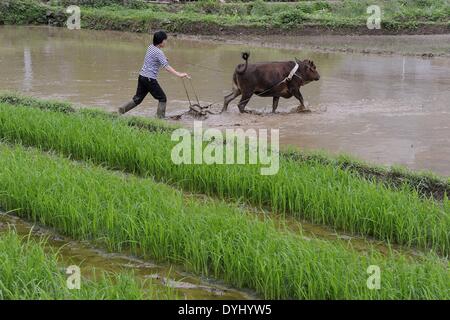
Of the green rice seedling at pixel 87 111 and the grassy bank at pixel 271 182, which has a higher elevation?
the green rice seedling at pixel 87 111

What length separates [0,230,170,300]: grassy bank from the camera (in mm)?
3496

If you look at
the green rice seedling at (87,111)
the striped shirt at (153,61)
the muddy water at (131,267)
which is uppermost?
the striped shirt at (153,61)

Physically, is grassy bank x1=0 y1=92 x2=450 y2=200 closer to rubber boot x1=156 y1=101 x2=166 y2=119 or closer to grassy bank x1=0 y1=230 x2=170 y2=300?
rubber boot x1=156 y1=101 x2=166 y2=119

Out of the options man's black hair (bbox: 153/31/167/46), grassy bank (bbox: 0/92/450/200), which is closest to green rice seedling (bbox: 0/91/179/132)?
grassy bank (bbox: 0/92/450/200)

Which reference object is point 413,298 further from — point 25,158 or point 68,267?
point 25,158

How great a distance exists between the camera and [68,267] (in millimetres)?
4215

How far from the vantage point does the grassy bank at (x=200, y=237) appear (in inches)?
145

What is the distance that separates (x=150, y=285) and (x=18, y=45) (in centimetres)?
1402

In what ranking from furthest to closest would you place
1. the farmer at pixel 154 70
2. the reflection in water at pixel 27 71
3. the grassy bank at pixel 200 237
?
the reflection in water at pixel 27 71, the farmer at pixel 154 70, the grassy bank at pixel 200 237

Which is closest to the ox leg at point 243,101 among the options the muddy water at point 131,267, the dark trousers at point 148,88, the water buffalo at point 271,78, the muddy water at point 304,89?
the water buffalo at point 271,78

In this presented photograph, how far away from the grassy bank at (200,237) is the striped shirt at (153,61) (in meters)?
2.48

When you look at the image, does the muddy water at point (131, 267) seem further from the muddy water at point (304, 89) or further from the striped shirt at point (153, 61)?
the striped shirt at point (153, 61)

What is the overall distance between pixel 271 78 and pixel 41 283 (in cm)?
563

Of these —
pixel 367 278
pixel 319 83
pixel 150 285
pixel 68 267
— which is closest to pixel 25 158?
pixel 68 267
